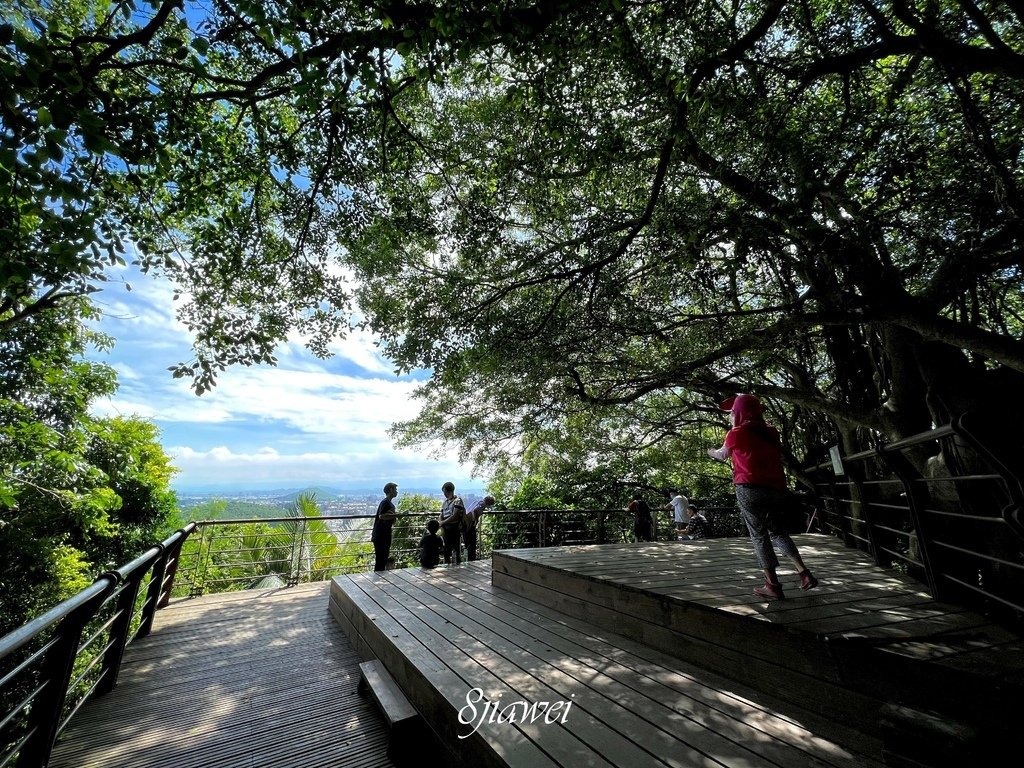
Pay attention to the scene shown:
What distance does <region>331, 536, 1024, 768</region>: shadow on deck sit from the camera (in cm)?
181

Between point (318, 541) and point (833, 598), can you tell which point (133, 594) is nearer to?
point (833, 598)

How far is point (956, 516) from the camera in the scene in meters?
2.94

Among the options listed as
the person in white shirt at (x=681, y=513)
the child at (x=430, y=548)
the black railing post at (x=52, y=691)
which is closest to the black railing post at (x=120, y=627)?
the black railing post at (x=52, y=691)

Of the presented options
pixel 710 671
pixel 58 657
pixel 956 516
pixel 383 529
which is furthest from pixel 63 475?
pixel 956 516

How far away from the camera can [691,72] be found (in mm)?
3779

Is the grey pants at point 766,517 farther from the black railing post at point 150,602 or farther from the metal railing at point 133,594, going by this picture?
the black railing post at point 150,602

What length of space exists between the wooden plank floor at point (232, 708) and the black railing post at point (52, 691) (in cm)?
42

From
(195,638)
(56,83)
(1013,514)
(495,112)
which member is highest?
(495,112)

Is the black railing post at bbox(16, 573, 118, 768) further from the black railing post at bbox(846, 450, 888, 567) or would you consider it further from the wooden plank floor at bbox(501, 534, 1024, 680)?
the black railing post at bbox(846, 450, 888, 567)

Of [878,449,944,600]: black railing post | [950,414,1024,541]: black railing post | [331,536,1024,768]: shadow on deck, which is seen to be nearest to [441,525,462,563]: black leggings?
[331,536,1024,768]: shadow on deck

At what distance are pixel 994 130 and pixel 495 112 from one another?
549 cm

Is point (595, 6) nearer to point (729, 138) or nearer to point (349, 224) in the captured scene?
point (729, 138)

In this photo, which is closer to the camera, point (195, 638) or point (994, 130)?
point (994, 130)

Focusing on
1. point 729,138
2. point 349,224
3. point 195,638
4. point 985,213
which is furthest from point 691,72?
point 195,638
